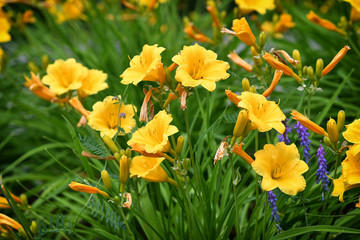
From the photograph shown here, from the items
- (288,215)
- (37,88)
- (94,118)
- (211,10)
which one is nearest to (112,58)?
(211,10)

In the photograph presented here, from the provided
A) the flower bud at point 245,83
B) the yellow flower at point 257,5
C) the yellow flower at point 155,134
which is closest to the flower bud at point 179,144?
the yellow flower at point 155,134

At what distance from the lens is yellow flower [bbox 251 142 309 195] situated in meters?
0.97

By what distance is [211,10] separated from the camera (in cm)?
212

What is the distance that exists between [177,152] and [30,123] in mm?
1907

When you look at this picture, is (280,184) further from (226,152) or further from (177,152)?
(177,152)

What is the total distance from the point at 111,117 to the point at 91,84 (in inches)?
13.2

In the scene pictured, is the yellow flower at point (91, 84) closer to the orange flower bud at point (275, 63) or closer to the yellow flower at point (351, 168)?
the orange flower bud at point (275, 63)

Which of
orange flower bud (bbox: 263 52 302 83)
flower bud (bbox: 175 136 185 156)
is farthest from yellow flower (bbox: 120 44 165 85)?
orange flower bud (bbox: 263 52 302 83)

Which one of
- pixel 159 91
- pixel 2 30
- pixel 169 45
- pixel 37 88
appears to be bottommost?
pixel 169 45

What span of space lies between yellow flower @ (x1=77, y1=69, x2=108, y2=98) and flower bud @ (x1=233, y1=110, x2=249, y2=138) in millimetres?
743

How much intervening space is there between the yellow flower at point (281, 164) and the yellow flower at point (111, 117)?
0.46m

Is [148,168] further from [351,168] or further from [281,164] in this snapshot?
[351,168]

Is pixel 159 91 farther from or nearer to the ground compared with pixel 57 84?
farther from the ground

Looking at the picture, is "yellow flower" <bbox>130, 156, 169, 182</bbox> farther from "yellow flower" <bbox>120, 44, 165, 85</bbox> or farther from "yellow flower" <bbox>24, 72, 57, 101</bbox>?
"yellow flower" <bbox>24, 72, 57, 101</bbox>
